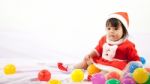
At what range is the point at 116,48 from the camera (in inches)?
59.5

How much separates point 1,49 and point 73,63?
48cm

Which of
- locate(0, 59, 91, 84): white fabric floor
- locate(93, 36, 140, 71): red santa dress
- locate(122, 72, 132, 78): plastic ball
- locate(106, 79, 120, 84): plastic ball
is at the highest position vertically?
locate(93, 36, 140, 71): red santa dress

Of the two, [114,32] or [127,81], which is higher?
[114,32]

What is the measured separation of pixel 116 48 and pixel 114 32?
0.24 ft

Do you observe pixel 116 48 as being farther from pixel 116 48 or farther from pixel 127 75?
pixel 127 75

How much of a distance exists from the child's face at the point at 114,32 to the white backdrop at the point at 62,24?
477mm

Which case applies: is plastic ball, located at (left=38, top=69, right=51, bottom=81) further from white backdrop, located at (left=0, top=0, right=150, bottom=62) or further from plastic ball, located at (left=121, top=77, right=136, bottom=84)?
white backdrop, located at (left=0, top=0, right=150, bottom=62)

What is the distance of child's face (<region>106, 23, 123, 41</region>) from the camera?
1521mm

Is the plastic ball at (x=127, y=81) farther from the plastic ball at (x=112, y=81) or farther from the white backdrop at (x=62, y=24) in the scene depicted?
the white backdrop at (x=62, y=24)

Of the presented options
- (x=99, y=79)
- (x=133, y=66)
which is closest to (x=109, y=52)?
(x=133, y=66)

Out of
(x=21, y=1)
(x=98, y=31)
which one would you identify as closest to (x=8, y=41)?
(x=21, y=1)

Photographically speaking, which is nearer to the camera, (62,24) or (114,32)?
(114,32)

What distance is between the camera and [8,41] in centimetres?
204

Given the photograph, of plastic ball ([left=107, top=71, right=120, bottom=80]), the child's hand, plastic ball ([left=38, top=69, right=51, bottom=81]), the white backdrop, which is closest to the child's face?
the child's hand
